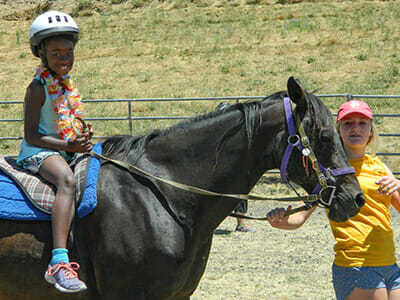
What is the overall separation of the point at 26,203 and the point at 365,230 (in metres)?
2.19

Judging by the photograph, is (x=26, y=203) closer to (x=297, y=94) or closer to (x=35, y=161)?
(x=35, y=161)

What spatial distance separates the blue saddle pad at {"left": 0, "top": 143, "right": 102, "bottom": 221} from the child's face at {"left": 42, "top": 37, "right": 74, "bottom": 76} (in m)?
0.73

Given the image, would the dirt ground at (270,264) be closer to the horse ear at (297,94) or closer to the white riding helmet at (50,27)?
the horse ear at (297,94)

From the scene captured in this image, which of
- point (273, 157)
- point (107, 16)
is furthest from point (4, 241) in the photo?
point (107, 16)

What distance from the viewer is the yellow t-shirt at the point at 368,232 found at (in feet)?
10.9

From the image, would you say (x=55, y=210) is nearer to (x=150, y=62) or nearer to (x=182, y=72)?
(x=182, y=72)

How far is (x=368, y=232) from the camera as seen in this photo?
3.34 meters

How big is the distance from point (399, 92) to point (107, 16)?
21.7 metres

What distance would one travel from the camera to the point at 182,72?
22.7m

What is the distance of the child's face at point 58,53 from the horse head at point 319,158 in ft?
4.88

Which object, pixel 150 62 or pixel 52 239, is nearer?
pixel 52 239

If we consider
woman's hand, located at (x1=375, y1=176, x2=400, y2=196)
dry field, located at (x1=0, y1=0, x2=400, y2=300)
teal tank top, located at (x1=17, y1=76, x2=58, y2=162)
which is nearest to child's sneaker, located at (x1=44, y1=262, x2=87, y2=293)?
teal tank top, located at (x1=17, y1=76, x2=58, y2=162)

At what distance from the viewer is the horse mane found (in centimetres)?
324

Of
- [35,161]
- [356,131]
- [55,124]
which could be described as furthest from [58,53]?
[356,131]
